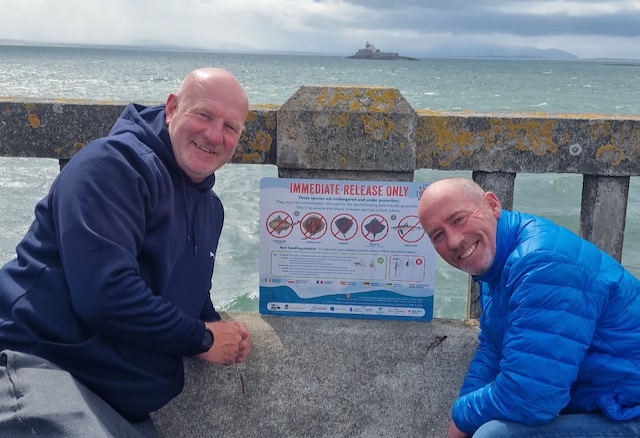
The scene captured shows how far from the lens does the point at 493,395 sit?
2588 millimetres

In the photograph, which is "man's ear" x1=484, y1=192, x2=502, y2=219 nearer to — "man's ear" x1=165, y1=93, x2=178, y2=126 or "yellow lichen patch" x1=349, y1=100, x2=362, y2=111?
"yellow lichen patch" x1=349, y1=100, x2=362, y2=111

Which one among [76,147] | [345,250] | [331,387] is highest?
[76,147]

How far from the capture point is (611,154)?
3.35 meters

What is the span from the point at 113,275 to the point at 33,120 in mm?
1352

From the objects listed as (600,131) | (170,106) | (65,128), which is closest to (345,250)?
(170,106)

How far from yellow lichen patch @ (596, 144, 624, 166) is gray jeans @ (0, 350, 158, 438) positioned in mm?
2450

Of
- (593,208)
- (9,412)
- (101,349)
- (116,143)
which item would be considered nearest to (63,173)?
(116,143)

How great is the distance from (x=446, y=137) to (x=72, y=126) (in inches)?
71.1

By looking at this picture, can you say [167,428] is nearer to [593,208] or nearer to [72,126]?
[72,126]

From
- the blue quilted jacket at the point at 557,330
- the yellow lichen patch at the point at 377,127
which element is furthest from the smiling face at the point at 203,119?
the blue quilted jacket at the point at 557,330

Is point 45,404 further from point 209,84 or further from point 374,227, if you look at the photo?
point 374,227

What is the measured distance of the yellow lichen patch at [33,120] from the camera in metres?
3.46

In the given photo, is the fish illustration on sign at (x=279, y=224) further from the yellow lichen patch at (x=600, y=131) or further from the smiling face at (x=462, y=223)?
the yellow lichen patch at (x=600, y=131)

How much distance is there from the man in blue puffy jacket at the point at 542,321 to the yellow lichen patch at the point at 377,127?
0.66m
